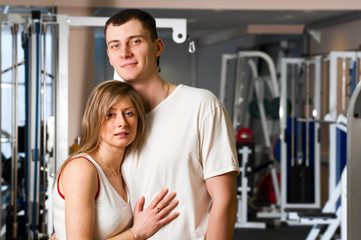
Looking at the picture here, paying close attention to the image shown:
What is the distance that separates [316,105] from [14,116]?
11.4 ft

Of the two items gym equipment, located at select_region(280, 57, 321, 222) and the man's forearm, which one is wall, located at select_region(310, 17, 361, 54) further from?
the man's forearm

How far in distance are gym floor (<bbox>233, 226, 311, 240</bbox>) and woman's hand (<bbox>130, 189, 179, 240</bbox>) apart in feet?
13.0

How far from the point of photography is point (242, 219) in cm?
572

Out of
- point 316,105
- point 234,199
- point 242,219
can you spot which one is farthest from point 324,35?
point 234,199

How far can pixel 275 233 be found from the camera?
5559mm

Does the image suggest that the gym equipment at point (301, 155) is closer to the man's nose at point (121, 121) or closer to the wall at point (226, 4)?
the wall at point (226, 4)

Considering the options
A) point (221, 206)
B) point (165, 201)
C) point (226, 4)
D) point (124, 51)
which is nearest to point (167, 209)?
point (165, 201)

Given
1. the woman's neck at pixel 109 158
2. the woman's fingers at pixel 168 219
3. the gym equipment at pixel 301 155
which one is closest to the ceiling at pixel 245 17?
the gym equipment at pixel 301 155

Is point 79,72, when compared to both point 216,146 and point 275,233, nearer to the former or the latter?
point 216,146

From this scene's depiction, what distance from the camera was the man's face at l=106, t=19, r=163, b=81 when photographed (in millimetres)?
1504

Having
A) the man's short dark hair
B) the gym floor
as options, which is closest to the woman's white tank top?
the man's short dark hair

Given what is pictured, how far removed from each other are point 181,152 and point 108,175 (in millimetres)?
220

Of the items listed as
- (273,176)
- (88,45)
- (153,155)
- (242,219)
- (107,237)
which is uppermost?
(88,45)

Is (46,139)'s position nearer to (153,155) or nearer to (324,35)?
(153,155)
